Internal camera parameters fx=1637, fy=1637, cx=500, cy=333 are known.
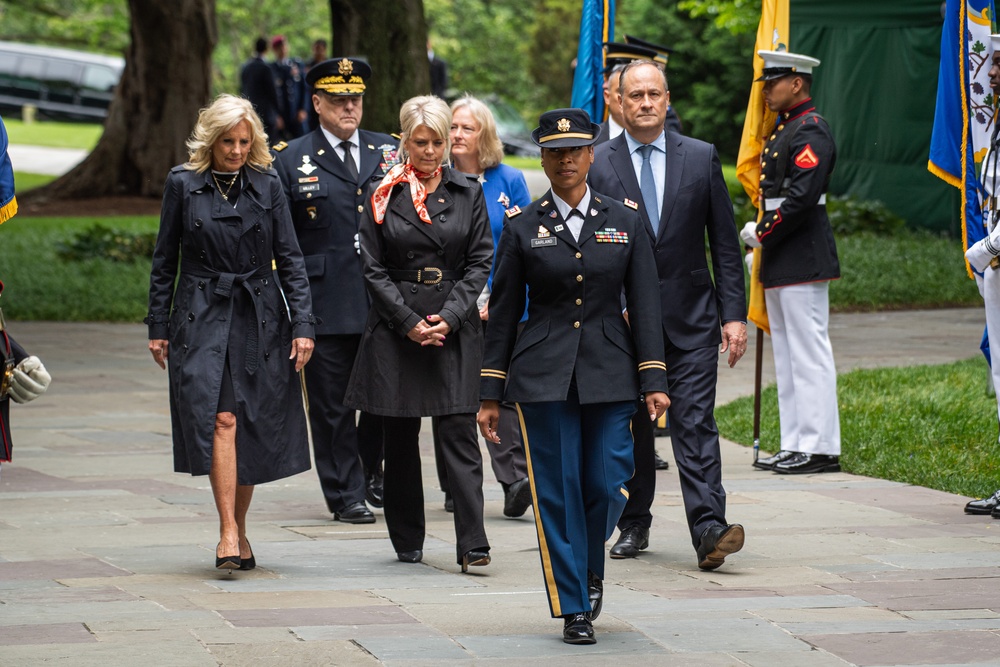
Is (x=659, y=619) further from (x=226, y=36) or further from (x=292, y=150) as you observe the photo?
(x=226, y=36)

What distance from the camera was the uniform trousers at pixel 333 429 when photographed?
313 inches

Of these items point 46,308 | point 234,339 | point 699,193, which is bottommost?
point 46,308

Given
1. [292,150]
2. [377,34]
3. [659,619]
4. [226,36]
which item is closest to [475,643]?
[659,619]

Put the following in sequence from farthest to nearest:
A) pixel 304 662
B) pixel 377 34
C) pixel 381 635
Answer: pixel 377 34
pixel 381 635
pixel 304 662

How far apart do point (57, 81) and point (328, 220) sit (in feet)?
128

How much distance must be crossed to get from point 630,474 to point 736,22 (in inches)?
735

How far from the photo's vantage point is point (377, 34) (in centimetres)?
1582

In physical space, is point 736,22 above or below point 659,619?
above

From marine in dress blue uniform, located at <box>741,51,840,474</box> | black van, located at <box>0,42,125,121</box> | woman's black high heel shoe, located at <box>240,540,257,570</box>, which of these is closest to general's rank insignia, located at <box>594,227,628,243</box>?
woman's black high heel shoe, located at <box>240,540,257,570</box>

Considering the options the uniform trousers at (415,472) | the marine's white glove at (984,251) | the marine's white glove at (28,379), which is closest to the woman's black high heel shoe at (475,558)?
the uniform trousers at (415,472)

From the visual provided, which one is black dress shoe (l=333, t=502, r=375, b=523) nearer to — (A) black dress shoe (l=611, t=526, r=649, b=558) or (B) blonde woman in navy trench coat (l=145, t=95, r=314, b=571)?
(B) blonde woman in navy trench coat (l=145, t=95, r=314, b=571)

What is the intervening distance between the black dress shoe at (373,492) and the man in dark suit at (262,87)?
49.8 ft

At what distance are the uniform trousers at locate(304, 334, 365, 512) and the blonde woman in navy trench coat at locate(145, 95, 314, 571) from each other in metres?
1.01

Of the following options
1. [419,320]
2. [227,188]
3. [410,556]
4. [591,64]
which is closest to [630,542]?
[410,556]
